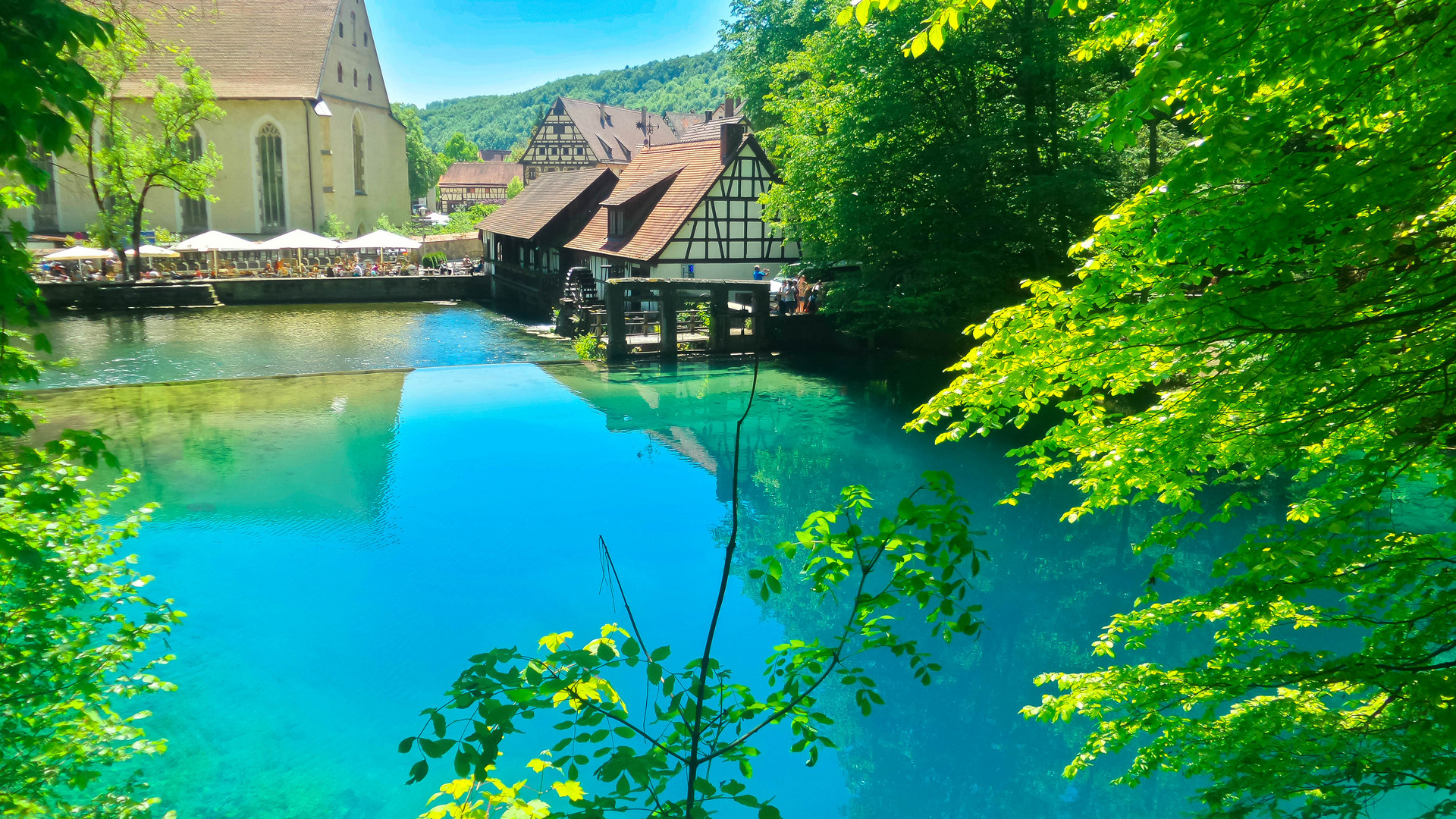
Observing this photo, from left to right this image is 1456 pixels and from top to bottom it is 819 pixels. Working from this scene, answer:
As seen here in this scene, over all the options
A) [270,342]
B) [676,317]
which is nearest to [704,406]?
[676,317]

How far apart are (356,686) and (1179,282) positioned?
7436 mm

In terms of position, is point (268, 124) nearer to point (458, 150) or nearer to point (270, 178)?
point (270, 178)

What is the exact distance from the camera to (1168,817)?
6699mm

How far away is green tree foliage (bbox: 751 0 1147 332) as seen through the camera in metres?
18.1

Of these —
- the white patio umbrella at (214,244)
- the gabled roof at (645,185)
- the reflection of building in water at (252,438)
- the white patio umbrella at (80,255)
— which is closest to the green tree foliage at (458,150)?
the white patio umbrella at (214,244)

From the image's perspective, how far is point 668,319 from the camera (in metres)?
23.8

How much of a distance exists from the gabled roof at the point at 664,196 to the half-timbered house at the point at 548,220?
102 centimetres

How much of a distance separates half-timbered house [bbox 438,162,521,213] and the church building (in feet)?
158

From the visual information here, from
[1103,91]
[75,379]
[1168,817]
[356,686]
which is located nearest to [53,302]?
[75,379]

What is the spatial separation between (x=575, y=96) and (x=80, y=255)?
5839 inches

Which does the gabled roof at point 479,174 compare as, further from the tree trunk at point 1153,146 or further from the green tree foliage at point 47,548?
the green tree foliage at point 47,548

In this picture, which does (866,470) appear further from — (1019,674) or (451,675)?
(451,675)

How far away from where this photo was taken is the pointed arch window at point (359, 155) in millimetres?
47844

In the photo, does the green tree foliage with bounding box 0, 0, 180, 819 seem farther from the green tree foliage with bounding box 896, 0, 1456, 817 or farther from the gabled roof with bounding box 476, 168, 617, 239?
the gabled roof with bounding box 476, 168, 617, 239
